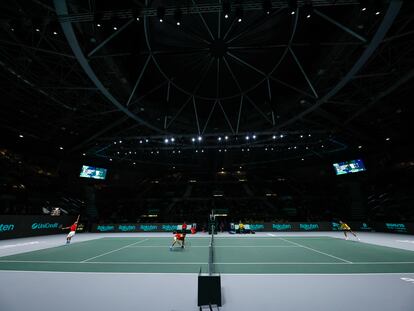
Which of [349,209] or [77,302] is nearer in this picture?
[77,302]

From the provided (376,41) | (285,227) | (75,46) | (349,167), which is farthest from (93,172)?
(349,167)

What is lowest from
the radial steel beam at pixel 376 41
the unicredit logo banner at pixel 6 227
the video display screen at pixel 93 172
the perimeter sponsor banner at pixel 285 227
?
the unicredit logo banner at pixel 6 227

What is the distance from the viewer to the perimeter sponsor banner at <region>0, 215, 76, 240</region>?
939 inches

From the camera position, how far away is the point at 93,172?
142 ft

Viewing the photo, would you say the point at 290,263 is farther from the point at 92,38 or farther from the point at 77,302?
the point at 92,38

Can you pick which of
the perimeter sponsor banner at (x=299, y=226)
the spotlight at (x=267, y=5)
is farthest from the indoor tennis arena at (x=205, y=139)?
the perimeter sponsor banner at (x=299, y=226)

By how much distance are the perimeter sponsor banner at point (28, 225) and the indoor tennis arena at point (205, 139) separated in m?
0.17

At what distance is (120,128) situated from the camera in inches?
1342

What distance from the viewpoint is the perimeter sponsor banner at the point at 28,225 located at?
23859 millimetres

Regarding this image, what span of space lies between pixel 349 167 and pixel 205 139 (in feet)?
82.7

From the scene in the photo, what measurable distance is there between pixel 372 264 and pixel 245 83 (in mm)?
22389

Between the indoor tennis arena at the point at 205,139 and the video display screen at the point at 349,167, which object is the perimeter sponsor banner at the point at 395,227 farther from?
the video display screen at the point at 349,167

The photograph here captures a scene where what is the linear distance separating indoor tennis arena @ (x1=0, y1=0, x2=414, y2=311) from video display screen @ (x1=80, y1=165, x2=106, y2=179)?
371 mm

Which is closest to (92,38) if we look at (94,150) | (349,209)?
(94,150)
